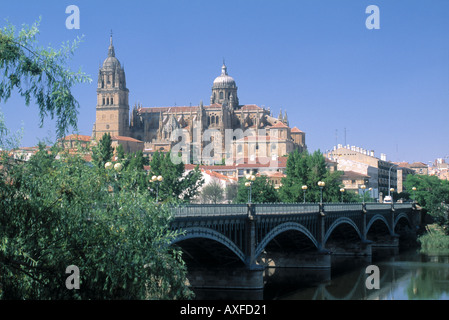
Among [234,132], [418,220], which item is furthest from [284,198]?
[234,132]

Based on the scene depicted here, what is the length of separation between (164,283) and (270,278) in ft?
95.2

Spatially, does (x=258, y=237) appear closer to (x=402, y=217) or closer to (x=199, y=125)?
(x=402, y=217)

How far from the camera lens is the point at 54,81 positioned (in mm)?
14914

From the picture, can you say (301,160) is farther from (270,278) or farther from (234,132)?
(234,132)

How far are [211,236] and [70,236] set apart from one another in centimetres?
1684

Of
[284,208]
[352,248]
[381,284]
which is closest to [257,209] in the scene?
[284,208]

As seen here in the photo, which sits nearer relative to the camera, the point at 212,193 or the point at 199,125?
the point at 212,193

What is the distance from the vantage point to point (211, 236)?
1232 inches

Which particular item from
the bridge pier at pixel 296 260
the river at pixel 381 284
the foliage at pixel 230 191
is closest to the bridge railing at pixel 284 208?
the bridge pier at pixel 296 260

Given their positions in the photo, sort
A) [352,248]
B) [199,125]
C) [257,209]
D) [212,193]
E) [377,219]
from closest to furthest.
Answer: [257,209], [352,248], [377,219], [212,193], [199,125]

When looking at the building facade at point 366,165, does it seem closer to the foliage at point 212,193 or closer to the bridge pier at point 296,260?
the foliage at point 212,193

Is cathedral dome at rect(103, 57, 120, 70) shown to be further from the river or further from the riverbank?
the river

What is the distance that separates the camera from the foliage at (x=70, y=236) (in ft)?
46.5

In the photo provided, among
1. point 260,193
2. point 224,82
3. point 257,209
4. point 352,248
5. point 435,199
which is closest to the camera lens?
point 257,209
